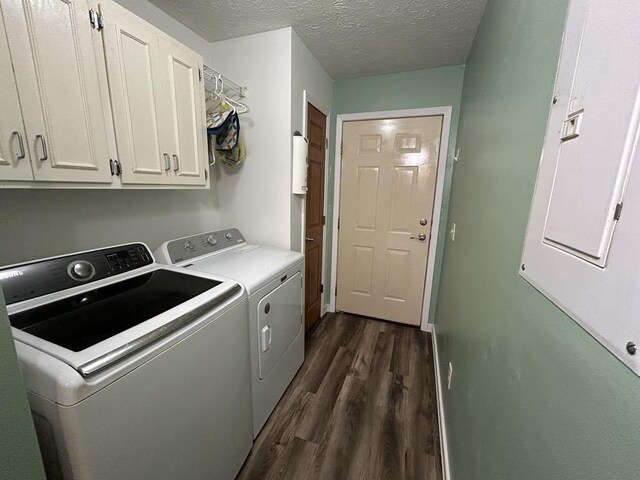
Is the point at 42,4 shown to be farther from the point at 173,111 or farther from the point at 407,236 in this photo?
the point at 407,236

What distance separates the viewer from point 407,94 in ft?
7.64

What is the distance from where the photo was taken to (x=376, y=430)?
157 cm

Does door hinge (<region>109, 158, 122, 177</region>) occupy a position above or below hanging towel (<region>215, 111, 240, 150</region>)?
below

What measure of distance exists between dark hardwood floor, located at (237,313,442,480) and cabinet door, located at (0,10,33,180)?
1.63m

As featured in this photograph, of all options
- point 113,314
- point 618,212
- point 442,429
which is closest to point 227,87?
point 113,314

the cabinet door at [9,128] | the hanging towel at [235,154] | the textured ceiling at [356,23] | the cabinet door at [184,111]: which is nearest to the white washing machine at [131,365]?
the cabinet door at [9,128]

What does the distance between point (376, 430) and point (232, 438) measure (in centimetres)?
88

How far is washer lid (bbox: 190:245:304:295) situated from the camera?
135 centimetres

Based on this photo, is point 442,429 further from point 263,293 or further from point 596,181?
point 596,181

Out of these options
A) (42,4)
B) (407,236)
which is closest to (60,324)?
(42,4)

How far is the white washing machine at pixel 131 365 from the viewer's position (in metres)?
0.64

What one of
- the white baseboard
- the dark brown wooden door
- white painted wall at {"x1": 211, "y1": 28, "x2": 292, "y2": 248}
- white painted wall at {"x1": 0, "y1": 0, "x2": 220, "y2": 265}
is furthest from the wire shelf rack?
the white baseboard

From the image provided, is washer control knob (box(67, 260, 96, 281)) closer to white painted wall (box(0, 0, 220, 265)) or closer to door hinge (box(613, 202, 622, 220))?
white painted wall (box(0, 0, 220, 265))

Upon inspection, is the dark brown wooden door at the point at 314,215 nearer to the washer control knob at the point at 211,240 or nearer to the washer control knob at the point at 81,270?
the washer control knob at the point at 211,240
